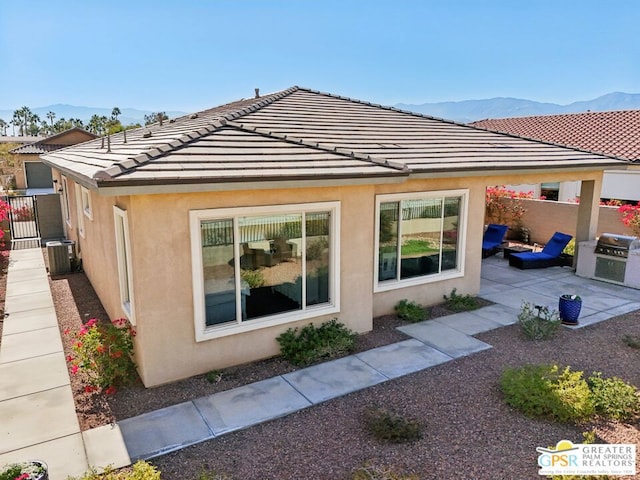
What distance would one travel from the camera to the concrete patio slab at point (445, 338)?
7.47 meters

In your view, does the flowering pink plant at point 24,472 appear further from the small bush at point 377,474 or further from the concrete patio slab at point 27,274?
the concrete patio slab at point 27,274

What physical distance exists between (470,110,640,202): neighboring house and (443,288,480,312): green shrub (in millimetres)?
10923

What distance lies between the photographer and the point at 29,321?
8.99m

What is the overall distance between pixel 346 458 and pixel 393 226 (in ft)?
16.8

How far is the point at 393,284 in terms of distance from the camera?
8992 mm

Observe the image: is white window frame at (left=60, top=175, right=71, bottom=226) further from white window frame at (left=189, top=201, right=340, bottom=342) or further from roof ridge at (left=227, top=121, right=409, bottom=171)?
white window frame at (left=189, top=201, right=340, bottom=342)

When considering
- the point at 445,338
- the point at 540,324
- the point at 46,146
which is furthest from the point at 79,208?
the point at 46,146

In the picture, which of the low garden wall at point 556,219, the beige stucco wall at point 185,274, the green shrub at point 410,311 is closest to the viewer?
the beige stucco wall at point 185,274

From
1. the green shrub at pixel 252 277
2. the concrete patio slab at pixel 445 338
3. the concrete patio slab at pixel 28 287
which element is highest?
the green shrub at pixel 252 277

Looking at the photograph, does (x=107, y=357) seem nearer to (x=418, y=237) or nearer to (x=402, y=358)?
(x=402, y=358)

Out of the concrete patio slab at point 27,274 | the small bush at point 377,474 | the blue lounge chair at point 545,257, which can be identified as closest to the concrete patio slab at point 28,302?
the concrete patio slab at point 27,274

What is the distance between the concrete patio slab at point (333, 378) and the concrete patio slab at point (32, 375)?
3.53 metres

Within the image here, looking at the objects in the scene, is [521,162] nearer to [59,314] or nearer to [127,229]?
[127,229]

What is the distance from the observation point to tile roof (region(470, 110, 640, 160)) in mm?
18828
